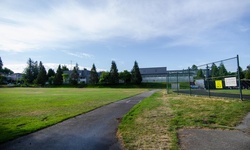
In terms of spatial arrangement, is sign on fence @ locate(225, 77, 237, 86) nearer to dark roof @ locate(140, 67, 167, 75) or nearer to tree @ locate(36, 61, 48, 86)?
dark roof @ locate(140, 67, 167, 75)

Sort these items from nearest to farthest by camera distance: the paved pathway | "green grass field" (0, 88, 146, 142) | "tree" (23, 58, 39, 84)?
the paved pathway → "green grass field" (0, 88, 146, 142) → "tree" (23, 58, 39, 84)

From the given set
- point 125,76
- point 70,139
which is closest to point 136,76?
point 125,76

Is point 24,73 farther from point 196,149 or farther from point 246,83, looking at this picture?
point 196,149

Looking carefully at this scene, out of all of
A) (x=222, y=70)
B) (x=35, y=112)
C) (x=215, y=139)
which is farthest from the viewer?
(x=222, y=70)

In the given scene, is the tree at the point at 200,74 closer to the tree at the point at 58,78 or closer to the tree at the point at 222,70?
the tree at the point at 222,70

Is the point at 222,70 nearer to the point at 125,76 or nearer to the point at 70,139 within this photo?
the point at 70,139

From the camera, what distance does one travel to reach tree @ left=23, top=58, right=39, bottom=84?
93688mm

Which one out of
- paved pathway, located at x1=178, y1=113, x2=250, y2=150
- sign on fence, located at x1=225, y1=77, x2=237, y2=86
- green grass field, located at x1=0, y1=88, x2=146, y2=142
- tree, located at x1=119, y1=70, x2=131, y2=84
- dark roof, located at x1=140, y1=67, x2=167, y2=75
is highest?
dark roof, located at x1=140, y1=67, x2=167, y2=75

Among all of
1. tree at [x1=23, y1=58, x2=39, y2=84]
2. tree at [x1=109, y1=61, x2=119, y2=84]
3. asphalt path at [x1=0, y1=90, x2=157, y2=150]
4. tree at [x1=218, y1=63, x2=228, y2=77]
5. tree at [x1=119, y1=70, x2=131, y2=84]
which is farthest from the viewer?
tree at [x1=23, y1=58, x2=39, y2=84]

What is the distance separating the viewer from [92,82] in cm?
7556

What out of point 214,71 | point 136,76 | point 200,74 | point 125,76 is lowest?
point 200,74

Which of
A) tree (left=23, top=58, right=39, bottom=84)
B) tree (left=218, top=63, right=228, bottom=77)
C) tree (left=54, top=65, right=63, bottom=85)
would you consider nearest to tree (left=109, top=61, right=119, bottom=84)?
tree (left=54, top=65, right=63, bottom=85)

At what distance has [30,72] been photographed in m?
95.4

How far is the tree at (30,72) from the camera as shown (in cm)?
9369
